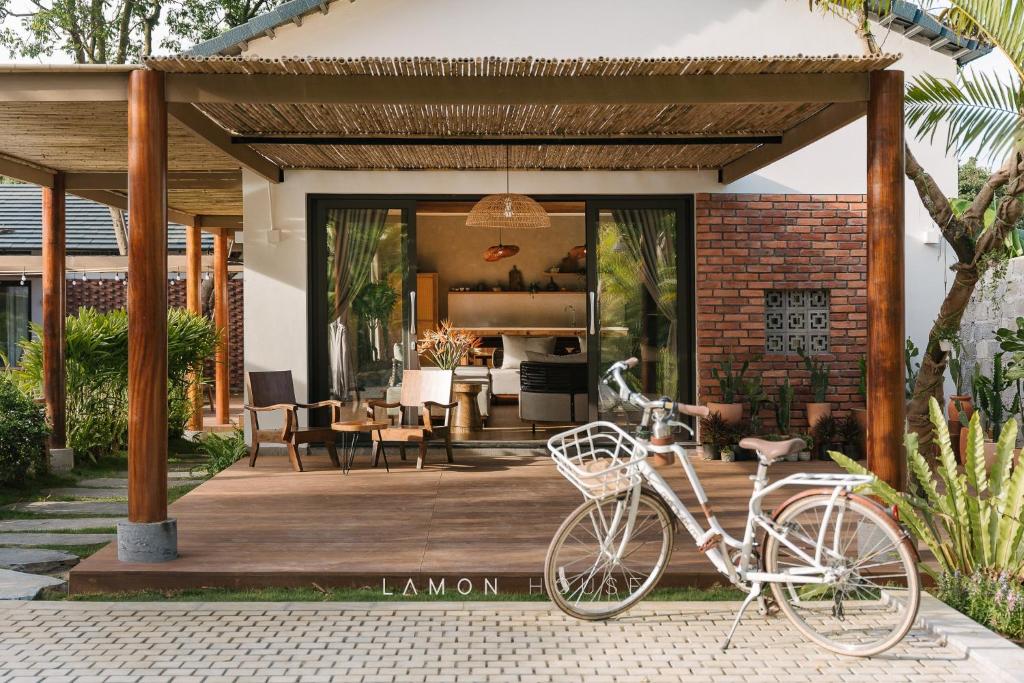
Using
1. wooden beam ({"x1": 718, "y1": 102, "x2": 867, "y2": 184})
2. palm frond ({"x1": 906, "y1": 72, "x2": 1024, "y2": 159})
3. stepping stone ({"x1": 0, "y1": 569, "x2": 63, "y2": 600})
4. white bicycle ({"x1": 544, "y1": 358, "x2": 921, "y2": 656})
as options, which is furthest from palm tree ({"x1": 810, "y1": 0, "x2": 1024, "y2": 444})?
stepping stone ({"x1": 0, "y1": 569, "x2": 63, "y2": 600})

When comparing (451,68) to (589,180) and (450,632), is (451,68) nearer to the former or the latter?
(450,632)

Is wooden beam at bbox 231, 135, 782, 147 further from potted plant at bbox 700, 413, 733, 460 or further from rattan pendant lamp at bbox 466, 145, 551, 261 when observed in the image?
potted plant at bbox 700, 413, 733, 460

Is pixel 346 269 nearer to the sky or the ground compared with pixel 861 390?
nearer to the sky

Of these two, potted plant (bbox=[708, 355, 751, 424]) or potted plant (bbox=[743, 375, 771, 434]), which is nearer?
potted plant (bbox=[708, 355, 751, 424])

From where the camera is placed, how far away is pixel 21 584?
5.45 metres

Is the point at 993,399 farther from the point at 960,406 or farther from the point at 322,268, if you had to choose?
the point at 322,268

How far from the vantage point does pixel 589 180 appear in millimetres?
9898

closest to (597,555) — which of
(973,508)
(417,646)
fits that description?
(417,646)

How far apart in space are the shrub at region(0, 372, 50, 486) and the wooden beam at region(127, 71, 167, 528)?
364cm

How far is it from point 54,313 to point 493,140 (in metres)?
4.88

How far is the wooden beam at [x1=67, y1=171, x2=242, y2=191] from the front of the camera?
10000mm

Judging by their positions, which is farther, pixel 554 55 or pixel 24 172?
pixel 554 55

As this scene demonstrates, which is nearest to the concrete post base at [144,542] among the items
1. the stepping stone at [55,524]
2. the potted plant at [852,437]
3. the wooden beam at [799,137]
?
the stepping stone at [55,524]

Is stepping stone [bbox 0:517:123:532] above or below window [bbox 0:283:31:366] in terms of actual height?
below
